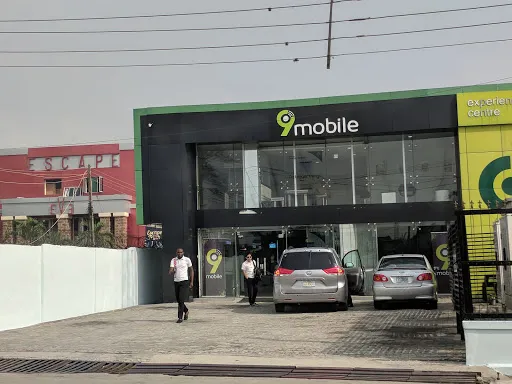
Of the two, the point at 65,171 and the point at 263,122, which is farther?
the point at 65,171

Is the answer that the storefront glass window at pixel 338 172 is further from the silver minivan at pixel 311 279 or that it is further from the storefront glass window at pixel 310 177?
the silver minivan at pixel 311 279

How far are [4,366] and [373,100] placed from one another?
17.4 metres

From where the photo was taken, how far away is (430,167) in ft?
80.9

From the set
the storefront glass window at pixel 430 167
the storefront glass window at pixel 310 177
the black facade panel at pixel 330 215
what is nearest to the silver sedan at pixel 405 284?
the black facade panel at pixel 330 215

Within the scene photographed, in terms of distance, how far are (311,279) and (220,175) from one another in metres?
9.58

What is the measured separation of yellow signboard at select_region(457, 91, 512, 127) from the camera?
23.1m

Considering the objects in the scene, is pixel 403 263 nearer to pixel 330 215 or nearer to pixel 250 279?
pixel 250 279

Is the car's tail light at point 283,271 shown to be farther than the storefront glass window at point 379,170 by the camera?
No

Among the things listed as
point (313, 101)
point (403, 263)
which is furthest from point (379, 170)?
point (403, 263)

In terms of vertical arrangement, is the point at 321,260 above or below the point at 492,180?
below

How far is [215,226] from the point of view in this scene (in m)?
25.3

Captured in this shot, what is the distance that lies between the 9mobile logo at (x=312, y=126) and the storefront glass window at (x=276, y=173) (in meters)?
0.98

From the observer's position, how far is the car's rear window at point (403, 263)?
59.8ft

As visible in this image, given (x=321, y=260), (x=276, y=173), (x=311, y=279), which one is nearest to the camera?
(x=311, y=279)
